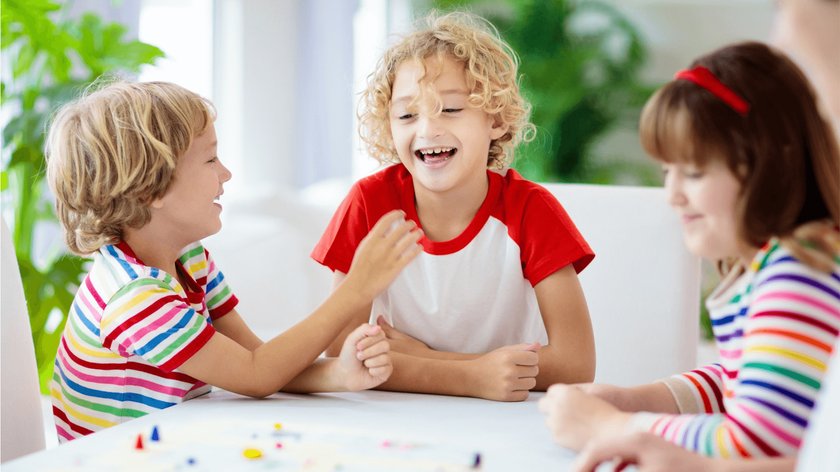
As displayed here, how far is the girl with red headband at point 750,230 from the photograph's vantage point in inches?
30.1

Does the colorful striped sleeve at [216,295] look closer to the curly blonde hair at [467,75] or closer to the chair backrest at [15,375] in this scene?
the chair backrest at [15,375]

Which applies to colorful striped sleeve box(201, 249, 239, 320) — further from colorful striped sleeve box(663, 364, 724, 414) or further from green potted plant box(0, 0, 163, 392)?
green potted plant box(0, 0, 163, 392)

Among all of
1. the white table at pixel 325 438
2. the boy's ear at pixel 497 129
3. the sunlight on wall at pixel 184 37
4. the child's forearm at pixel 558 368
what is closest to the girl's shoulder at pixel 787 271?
the white table at pixel 325 438

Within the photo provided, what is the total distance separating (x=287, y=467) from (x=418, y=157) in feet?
2.72

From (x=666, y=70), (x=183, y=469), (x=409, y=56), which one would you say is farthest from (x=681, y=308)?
(x=666, y=70)

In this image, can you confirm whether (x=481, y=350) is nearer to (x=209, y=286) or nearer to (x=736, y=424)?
(x=209, y=286)

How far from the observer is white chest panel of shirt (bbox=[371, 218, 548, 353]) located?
1577mm

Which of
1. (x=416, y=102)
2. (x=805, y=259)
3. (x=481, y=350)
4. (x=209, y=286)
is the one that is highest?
(x=416, y=102)

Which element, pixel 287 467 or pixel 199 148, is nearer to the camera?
pixel 287 467

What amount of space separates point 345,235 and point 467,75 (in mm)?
339

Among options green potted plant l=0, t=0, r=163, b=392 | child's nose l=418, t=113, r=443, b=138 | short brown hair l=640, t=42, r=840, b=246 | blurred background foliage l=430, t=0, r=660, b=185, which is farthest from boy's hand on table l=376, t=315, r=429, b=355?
blurred background foliage l=430, t=0, r=660, b=185

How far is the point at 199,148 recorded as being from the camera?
55.0 inches

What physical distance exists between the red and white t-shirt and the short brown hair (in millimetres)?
687

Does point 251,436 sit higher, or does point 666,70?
point 666,70
